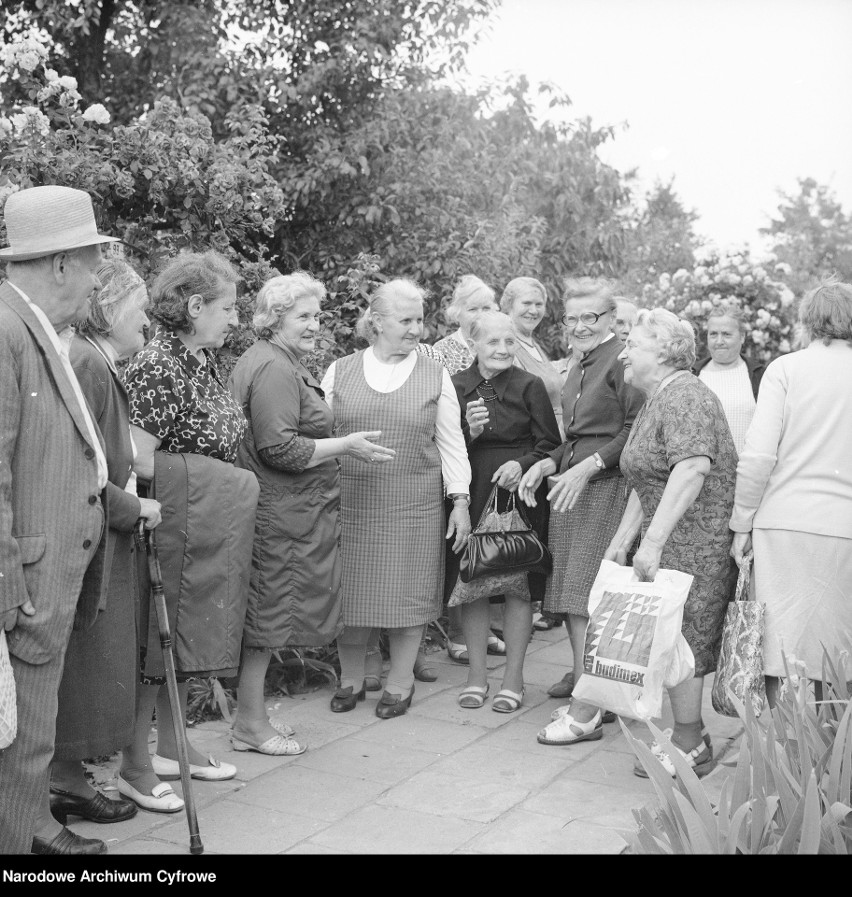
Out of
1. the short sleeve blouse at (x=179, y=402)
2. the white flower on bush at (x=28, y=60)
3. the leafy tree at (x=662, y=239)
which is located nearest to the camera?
the short sleeve blouse at (x=179, y=402)

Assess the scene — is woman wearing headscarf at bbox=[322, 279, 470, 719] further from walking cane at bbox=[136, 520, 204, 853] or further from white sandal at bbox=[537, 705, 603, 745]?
walking cane at bbox=[136, 520, 204, 853]

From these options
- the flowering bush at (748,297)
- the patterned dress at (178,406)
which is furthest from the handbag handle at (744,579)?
the flowering bush at (748,297)

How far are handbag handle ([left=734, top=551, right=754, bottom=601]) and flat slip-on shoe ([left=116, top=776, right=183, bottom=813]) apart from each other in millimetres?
2134

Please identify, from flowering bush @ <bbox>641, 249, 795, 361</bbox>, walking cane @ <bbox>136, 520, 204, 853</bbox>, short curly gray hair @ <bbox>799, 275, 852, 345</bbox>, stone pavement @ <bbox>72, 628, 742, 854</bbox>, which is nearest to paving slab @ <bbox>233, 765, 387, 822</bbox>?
stone pavement @ <bbox>72, 628, 742, 854</bbox>

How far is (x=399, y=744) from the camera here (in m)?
4.34

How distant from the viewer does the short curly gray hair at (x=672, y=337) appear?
4.01 metres

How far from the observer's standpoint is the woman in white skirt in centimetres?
383

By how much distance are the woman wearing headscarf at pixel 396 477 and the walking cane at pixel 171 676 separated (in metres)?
1.33

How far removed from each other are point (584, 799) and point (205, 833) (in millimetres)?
1318

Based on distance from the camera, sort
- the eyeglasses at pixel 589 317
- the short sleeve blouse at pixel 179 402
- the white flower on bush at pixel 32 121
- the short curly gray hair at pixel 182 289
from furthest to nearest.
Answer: the white flower on bush at pixel 32 121
the eyeglasses at pixel 589 317
the short curly gray hair at pixel 182 289
the short sleeve blouse at pixel 179 402

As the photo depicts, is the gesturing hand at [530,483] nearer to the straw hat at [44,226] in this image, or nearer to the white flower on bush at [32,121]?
the straw hat at [44,226]

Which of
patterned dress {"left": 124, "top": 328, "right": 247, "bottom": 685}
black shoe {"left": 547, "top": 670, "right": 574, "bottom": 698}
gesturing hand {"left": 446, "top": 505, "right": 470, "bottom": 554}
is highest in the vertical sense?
patterned dress {"left": 124, "top": 328, "right": 247, "bottom": 685}

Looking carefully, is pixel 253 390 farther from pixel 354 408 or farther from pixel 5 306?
pixel 5 306

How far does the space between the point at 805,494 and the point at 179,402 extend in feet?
7.41
